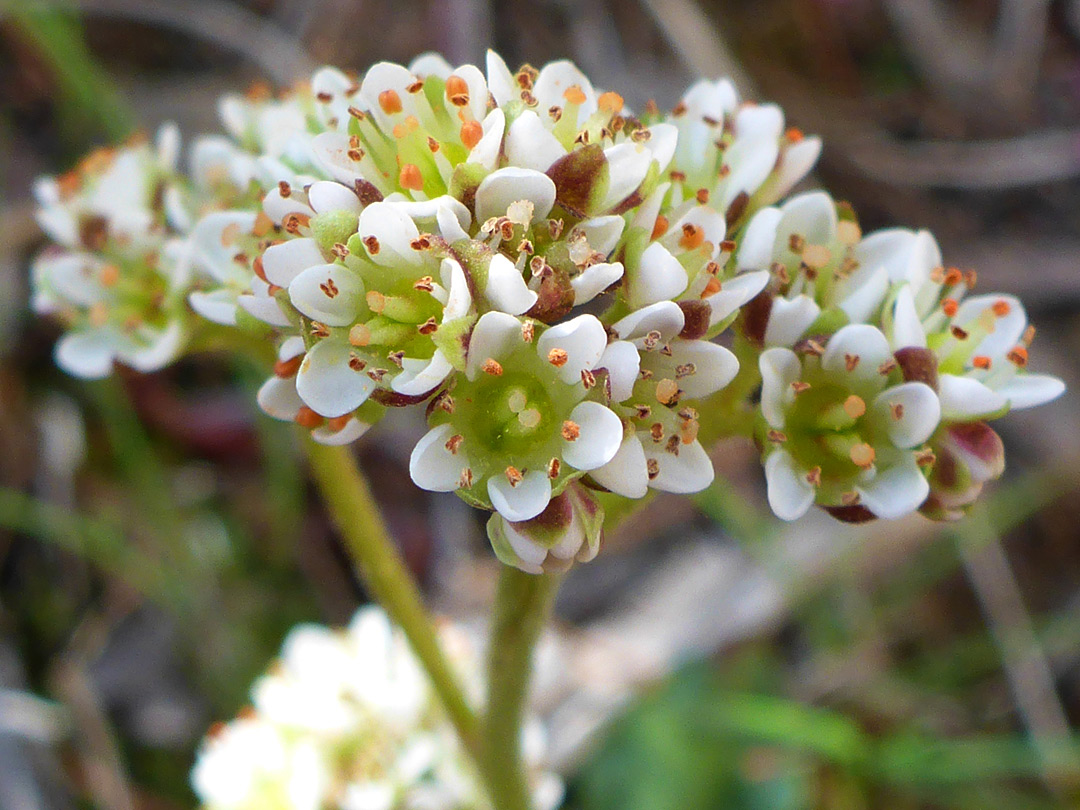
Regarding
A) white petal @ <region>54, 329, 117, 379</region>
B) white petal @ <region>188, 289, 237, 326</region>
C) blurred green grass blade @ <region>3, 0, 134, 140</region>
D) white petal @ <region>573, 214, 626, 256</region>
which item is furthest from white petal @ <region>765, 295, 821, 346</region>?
blurred green grass blade @ <region>3, 0, 134, 140</region>

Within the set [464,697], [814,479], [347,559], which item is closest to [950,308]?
[814,479]

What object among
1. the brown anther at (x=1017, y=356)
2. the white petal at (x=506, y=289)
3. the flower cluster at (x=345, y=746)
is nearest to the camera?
the white petal at (x=506, y=289)

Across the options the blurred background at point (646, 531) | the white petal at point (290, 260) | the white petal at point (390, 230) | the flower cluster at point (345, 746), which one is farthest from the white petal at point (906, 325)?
the blurred background at point (646, 531)

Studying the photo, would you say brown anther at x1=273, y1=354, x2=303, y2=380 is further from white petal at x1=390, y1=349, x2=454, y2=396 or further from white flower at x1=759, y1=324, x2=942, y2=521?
white flower at x1=759, y1=324, x2=942, y2=521

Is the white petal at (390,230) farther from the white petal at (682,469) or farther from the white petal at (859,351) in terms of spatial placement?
the white petal at (859,351)

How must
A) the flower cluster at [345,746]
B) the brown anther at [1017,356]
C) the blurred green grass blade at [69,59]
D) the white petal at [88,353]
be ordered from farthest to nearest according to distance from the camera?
the blurred green grass blade at [69,59]
the flower cluster at [345,746]
the white petal at [88,353]
the brown anther at [1017,356]

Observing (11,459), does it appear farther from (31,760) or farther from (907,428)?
(907,428)

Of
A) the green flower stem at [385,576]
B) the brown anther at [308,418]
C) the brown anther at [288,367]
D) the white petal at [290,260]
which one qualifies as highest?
the white petal at [290,260]
